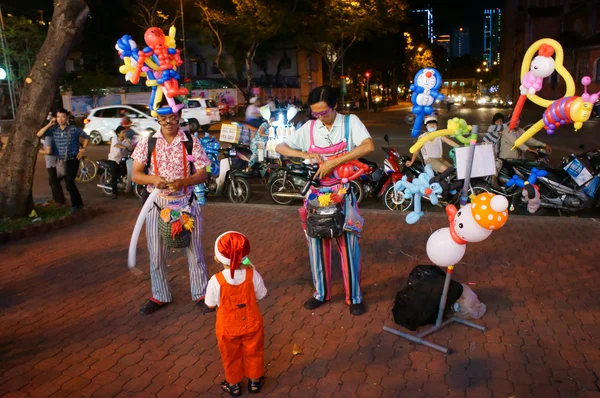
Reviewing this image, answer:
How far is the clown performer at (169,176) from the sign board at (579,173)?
600 centimetres

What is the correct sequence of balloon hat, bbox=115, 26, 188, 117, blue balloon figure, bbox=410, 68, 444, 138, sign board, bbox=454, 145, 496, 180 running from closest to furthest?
blue balloon figure, bbox=410, 68, 444, 138
sign board, bbox=454, 145, 496, 180
balloon hat, bbox=115, 26, 188, 117

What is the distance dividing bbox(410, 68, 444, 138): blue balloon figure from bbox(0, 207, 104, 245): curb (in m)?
6.04

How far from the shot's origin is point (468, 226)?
354 centimetres

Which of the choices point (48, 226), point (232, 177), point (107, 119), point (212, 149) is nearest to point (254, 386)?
point (48, 226)

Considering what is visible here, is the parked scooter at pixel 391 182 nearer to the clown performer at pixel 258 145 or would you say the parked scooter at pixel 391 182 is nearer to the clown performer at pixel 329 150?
the clown performer at pixel 258 145

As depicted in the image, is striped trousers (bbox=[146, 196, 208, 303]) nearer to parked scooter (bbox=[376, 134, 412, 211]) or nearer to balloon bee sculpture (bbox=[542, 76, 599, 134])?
balloon bee sculpture (bbox=[542, 76, 599, 134])

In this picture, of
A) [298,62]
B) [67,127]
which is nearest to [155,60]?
[67,127]


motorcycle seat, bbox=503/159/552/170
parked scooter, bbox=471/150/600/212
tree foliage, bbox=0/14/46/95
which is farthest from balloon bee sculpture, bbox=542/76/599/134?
tree foliage, bbox=0/14/46/95

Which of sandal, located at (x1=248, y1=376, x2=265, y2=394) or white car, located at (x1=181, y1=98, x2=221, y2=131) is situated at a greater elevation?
white car, located at (x1=181, y1=98, x2=221, y2=131)

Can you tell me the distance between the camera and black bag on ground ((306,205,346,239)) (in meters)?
4.12

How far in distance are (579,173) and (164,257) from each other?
6384 mm

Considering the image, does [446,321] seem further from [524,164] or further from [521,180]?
[524,164]

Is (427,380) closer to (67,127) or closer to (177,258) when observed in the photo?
(177,258)

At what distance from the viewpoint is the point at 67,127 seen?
818cm
